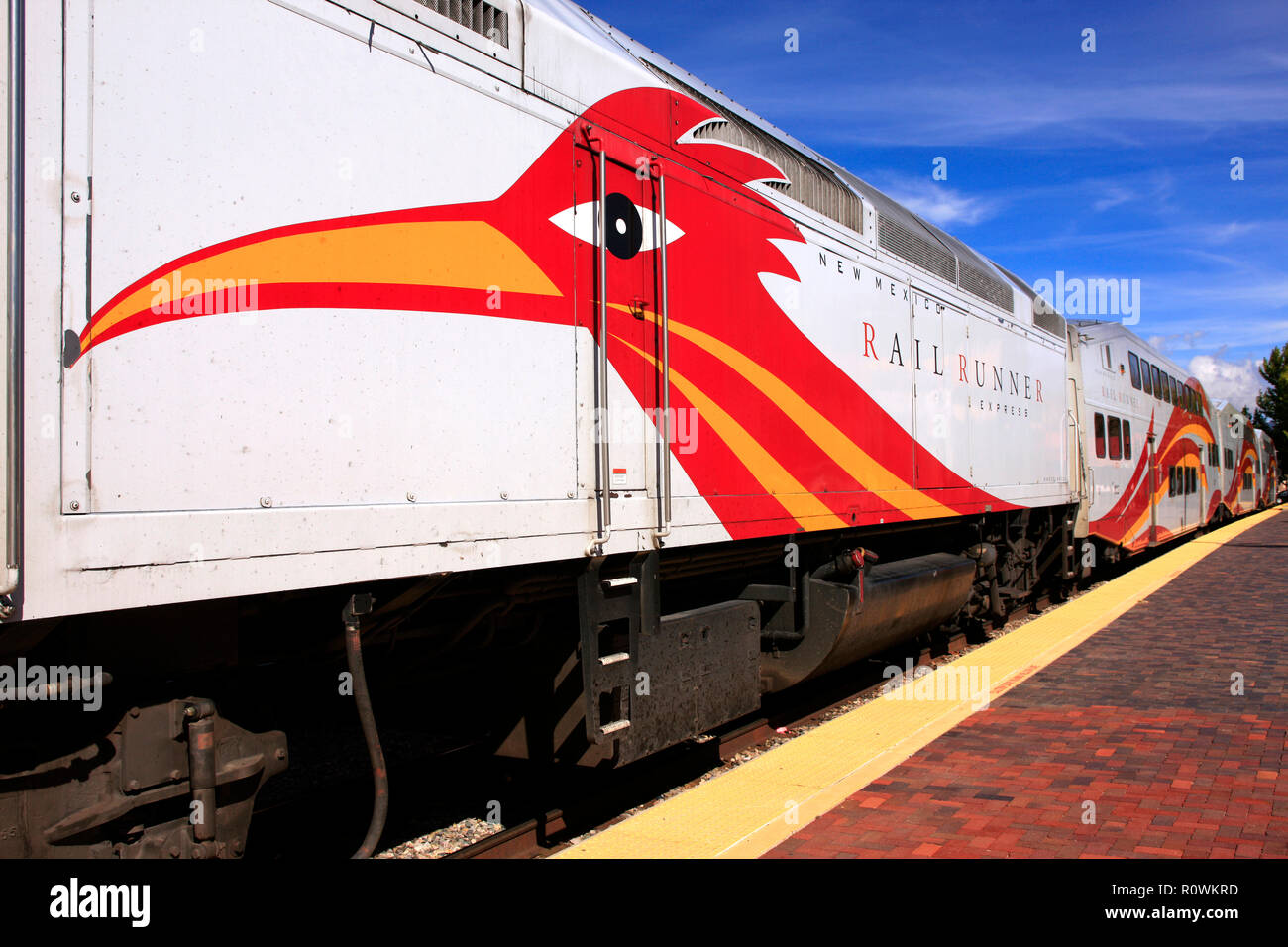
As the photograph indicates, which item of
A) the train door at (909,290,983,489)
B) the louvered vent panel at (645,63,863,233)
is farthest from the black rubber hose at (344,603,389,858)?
the train door at (909,290,983,489)

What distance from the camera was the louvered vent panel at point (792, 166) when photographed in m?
5.44

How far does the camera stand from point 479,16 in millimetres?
3834

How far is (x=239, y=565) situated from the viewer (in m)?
2.76

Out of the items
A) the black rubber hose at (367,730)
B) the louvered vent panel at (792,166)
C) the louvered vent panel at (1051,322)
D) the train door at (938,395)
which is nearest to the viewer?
the black rubber hose at (367,730)

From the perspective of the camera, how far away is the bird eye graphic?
13.9 feet

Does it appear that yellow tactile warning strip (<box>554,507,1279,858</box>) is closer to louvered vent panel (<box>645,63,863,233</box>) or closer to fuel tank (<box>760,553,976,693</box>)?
fuel tank (<box>760,553,976,693</box>)

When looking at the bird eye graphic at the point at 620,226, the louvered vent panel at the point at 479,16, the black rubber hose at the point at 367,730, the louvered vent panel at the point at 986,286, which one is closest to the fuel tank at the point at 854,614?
the bird eye graphic at the point at 620,226

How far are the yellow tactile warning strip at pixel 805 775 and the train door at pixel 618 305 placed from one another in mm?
1390

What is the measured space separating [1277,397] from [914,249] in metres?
63.8

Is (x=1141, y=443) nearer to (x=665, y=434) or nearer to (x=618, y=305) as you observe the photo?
(x=665, y=434)

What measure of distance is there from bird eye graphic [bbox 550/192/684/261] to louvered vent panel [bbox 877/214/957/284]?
301cm

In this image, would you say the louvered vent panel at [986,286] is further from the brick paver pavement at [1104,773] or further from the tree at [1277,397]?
the tree at [1277,397]

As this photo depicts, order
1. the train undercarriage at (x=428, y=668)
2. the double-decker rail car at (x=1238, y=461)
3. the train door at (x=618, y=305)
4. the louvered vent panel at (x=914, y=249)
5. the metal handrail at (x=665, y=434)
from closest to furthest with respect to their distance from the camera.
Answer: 1. the train undercarriage at (x=428, y=668)
2. the train door at (x=618, y=305)
3. the metal handrail at (x=665, y=434)
4. the louvered vent panel at (x=914, y=249)
5. the double-decker rail car at (x=1238, y=461)

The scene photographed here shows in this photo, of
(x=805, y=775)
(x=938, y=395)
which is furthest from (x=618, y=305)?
(x=938, y=395)
